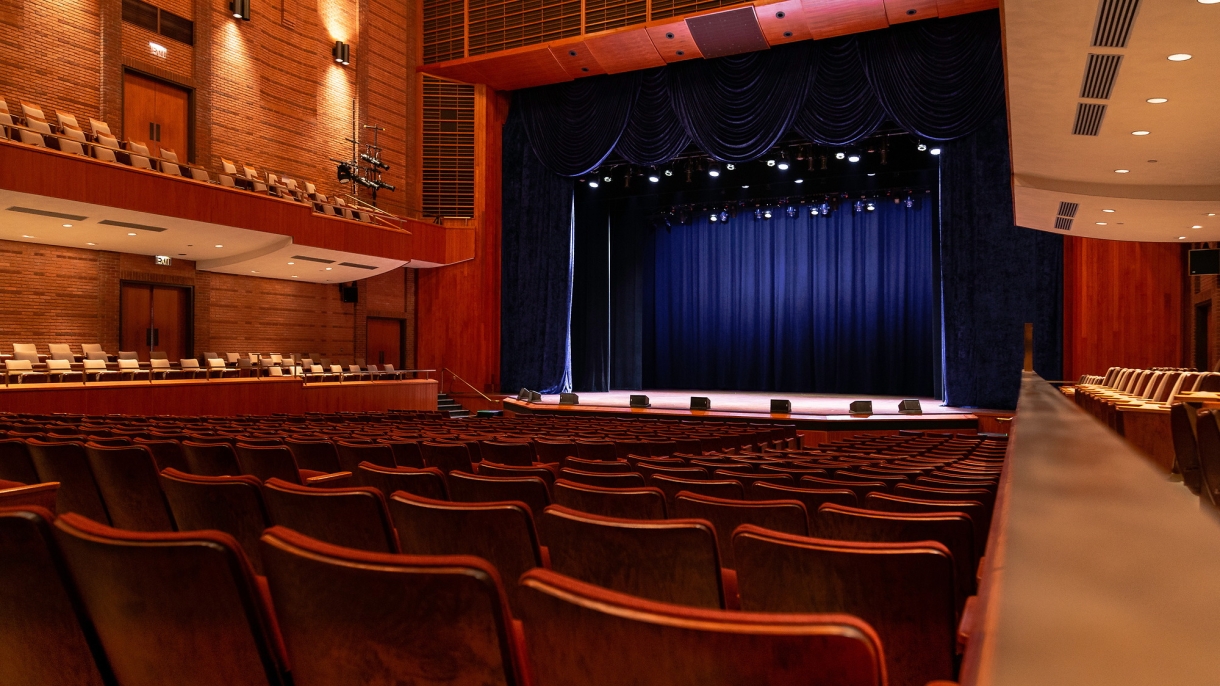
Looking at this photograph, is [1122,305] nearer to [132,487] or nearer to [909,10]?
[909,10]

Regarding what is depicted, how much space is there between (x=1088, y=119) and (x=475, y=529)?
7.13 meters

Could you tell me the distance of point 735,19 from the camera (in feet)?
49.0

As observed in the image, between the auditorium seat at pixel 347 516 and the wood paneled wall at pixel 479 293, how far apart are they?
16.6 meters

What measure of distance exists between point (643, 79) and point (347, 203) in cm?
695

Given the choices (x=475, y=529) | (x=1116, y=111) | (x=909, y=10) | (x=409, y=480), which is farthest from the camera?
(x=909, y=10)

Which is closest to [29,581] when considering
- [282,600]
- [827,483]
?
[282,600]

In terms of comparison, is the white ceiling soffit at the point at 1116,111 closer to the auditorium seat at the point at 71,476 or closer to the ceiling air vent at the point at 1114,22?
the ceiling air vent at the point at 1114,22

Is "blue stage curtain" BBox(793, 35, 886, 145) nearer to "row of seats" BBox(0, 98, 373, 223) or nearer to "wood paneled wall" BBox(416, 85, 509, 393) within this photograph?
"wood paneled wall" BBox(416, 85, 509, 393)

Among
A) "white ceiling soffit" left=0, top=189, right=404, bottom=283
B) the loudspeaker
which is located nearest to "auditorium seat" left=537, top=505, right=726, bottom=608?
the loudspeaker

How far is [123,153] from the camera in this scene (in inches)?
481

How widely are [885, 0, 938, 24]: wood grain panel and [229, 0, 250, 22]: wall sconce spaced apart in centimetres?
1219

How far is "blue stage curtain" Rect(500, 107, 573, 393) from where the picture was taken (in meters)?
18.7

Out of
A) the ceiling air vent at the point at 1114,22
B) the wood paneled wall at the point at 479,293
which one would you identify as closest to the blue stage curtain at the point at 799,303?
the wood paneled wall at the point at 479,293

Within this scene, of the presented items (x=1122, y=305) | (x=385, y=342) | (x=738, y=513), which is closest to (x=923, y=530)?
(x=738, y=513)
